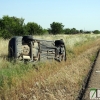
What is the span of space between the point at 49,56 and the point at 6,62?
2.86m

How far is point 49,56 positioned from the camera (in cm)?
1409

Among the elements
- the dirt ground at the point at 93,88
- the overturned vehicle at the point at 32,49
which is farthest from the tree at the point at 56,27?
the dirt ground at the point at 93,88

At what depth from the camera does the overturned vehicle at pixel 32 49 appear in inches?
492

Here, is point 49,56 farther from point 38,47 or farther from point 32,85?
point 32,85

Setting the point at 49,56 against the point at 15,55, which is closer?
the point at 15,55

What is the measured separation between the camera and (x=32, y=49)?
42.6ft

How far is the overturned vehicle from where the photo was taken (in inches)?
492

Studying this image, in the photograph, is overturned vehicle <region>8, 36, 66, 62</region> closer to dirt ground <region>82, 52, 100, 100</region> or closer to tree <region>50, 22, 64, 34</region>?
dirt ground <region>82, 52, 100, 100</region>

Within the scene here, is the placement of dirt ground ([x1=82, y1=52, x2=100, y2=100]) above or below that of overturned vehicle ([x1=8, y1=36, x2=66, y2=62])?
below

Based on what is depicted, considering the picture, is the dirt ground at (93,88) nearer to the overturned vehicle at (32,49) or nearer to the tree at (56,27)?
the overturned vehicle at (32,49)

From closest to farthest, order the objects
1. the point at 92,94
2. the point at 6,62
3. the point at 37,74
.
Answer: the point at 92,94 → the point at 37,74 → the point at 6,62

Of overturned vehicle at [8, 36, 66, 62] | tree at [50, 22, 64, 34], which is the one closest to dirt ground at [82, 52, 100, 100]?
overturned vehicle at [8, 36, 66, 62]

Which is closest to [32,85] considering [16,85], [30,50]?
[16,85]

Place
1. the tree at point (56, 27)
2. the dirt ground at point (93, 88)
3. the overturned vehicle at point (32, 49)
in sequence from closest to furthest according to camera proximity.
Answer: the dirt ground at point (93, 88) < the overturned vehicle at point (32, 49) < the tree at point (56, 27)
